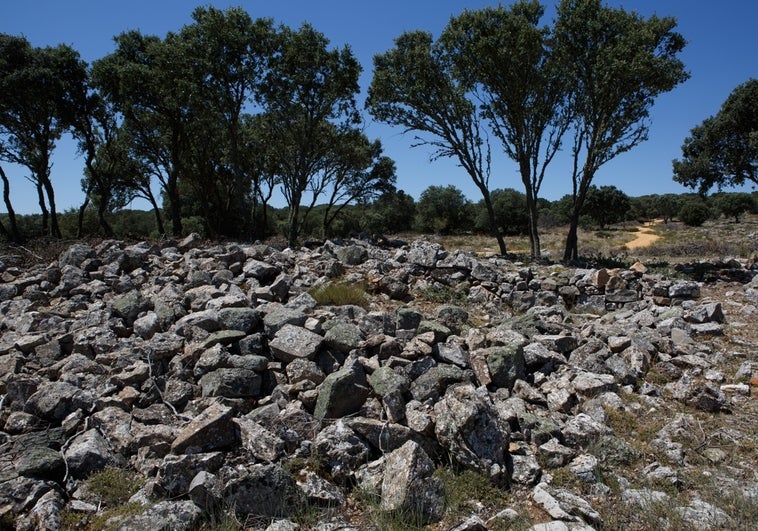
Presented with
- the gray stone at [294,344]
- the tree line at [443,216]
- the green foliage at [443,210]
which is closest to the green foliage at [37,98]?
the tree line at [443,216]

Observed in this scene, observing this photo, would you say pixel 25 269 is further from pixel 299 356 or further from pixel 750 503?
pixel 750 503

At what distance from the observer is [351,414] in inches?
190

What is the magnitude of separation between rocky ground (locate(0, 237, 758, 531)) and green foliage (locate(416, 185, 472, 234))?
40550 millimetres

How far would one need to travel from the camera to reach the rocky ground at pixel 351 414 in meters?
3.74

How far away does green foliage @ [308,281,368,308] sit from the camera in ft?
26.2

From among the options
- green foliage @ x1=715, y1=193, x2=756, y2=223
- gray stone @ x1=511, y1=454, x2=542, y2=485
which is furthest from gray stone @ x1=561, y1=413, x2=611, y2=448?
green foliage @ x1=715, y1=193, x2=756, y2=223

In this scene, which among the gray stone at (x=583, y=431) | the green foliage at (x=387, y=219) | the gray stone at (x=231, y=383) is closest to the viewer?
the gray stone at (x=583, y=431)

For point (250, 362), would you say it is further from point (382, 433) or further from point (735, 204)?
point (735, 204)

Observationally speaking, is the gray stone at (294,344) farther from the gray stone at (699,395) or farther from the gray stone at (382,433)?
the gray stone at (699,395)

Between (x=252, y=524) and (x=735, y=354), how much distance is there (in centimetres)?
695

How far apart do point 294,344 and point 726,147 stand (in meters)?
25.2

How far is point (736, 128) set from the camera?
21703mm

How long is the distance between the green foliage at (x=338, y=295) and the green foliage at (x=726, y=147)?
65.8 ft

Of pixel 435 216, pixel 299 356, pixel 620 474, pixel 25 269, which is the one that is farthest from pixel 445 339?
pixel 435 216
